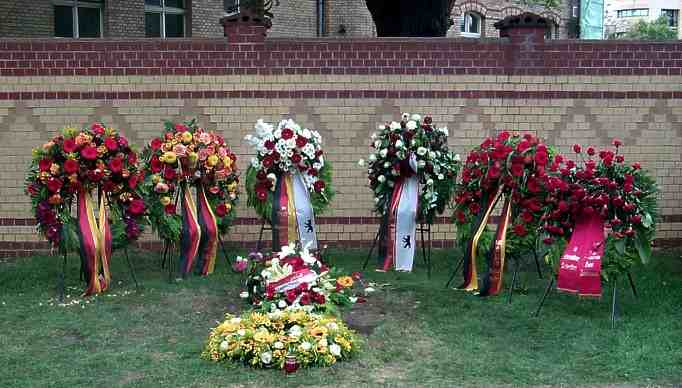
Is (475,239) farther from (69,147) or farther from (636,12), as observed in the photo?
(636,12)

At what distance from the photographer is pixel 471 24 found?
27266 mm

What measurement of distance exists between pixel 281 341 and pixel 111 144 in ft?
11.9

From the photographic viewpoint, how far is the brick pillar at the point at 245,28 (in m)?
11.5

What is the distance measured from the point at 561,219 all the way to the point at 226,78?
5384 millimetres

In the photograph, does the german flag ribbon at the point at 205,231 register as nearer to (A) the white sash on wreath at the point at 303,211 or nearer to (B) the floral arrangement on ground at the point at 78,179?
(B) the floral arrangement on ground at the point at 78,179

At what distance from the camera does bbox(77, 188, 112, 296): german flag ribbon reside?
361 inches

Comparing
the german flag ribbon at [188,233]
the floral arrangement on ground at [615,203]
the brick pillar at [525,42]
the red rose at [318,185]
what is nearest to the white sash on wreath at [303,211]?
the red rose at [318,185]

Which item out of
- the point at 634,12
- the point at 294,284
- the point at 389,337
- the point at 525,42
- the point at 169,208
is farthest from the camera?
the point at 634,12

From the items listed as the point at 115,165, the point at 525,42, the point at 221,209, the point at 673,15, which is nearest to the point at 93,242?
the point at 115,165

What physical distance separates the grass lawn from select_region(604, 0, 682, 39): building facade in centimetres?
5615

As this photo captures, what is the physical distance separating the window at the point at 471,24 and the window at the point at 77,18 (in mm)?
12326

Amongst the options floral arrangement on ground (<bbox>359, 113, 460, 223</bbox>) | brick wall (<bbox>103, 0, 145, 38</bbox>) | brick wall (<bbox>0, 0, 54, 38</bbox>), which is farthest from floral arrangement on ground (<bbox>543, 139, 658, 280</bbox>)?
brick wall (<bbox>103, 0, 145, 38</bbox>)

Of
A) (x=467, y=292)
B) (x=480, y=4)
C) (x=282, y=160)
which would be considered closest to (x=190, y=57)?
(x=282, y=160)

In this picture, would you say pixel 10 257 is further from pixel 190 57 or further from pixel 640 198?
pixel 640 198
